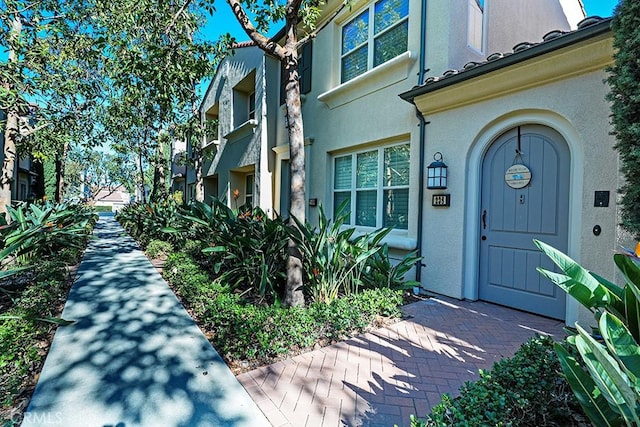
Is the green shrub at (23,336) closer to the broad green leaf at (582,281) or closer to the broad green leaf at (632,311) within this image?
the broad green leaf at (582,281)

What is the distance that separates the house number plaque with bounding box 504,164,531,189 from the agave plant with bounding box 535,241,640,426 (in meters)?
2.94

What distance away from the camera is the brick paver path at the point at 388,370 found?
8.02 feet

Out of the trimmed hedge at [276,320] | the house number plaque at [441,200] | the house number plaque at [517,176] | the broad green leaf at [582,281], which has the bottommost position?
the trimmed hedge at [276,320]

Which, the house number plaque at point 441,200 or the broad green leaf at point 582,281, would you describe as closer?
the broad green leaf at point 582,281

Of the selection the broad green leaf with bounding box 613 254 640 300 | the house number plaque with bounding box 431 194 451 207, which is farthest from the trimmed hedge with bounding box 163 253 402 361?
the broad green leaf with bounding box 613 254 640 300

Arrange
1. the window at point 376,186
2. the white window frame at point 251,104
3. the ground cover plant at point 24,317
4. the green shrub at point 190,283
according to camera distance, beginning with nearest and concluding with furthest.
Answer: the ground cover plant at point 24,317, the green shrub at point 190,283, the window at point 376,186, the white window frame at point 251,104

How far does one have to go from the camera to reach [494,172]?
488 cm

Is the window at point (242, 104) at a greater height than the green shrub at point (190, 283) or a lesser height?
greater

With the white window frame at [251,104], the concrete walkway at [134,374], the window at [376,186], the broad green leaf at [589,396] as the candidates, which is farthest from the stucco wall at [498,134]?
the white window frame at [251,104]

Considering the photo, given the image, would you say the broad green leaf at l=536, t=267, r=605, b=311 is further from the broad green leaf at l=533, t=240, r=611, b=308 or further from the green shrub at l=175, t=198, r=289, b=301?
the green shrub at l=175, t=198, r=289, b=301

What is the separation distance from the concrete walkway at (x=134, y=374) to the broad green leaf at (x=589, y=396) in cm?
195

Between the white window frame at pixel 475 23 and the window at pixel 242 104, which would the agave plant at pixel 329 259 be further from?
the window at pixel 242 104

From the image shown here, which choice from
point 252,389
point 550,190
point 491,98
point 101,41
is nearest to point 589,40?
point 491,98

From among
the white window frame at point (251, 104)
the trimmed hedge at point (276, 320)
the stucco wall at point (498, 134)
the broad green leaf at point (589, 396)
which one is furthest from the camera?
the white window frame at point (251, 104)
